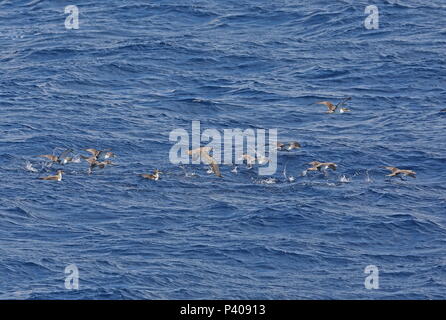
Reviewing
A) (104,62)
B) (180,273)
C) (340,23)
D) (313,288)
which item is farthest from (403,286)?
(340,23)

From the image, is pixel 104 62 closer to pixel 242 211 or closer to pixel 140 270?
pixel 242 211

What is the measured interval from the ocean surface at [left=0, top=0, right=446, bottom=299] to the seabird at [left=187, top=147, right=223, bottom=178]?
35 centimetres

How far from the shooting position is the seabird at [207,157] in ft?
146

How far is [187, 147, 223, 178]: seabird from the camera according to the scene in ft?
146

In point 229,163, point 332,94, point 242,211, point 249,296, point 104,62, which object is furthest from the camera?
point 104,62

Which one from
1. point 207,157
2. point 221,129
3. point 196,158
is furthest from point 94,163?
point 221,129

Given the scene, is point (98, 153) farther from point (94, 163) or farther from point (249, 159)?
point (249, 159)

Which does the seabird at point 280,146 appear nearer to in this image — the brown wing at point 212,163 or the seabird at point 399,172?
the brown wing at point 212,163

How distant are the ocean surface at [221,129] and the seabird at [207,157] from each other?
35 centimetres

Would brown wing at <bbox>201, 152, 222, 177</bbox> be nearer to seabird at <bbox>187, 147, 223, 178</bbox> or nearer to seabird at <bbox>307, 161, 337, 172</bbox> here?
seabird at <bbox>187, 147, 223, 178</bbox>

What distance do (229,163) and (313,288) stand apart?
34.4 ft

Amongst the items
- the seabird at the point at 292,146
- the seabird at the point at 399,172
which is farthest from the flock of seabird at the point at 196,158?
the seabird at the point at 292,146

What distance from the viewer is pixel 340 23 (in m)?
64.8
